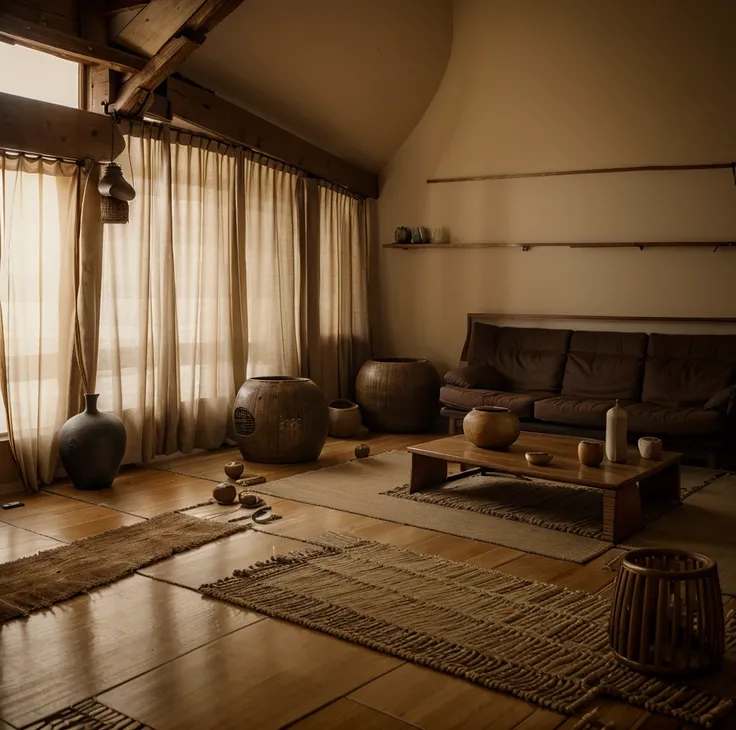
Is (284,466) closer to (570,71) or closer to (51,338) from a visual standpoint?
(51,338)

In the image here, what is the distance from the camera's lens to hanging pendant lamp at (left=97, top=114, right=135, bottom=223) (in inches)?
181

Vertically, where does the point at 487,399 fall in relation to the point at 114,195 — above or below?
below

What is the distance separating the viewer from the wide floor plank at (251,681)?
7.30 ft

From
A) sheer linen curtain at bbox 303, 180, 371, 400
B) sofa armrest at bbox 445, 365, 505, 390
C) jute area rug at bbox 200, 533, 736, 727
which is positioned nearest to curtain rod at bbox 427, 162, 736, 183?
sheer linen curtain at bbox 303, 180, 371, 400

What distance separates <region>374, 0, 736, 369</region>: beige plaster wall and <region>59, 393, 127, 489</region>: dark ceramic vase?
341cm

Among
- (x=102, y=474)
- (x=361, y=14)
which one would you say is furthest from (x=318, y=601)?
(x=361, y=14)

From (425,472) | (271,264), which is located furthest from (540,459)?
(271,264)

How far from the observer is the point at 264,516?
411cm

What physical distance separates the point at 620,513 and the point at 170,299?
3037 mm

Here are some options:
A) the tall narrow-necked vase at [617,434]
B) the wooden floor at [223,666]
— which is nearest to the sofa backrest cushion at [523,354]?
the tall narrow-necked vase at [617,434]

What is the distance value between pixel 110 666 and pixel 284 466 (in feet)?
9.32

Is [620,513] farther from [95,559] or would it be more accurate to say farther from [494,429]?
[95,559]

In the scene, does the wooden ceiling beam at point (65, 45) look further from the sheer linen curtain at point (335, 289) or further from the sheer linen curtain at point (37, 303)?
the sheer linen curtain at point (335, 289)

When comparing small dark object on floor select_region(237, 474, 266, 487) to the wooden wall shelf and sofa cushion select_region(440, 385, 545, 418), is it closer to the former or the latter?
sofa cushion select_region(440, 385, 545, 418)
